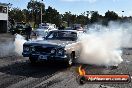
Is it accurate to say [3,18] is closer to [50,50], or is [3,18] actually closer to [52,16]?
[52,16]

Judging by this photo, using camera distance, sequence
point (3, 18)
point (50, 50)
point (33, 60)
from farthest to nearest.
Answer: point (3, 18), point (33, 60), point (50, 50)

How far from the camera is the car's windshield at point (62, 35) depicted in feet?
42.8

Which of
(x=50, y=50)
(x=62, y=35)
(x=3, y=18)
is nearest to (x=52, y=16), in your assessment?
(x=3, y=18)

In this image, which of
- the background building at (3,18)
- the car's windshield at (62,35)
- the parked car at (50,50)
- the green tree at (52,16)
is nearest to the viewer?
the parked car at (50,50)

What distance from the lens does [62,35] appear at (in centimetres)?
1318

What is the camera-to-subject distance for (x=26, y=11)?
84375 mm

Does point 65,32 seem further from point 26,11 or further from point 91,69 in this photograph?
point 26,11

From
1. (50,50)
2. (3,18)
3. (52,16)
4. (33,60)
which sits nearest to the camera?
(50,50)

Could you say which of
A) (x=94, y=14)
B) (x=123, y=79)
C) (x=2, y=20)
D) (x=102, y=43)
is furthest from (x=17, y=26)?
(x=94, y=14)

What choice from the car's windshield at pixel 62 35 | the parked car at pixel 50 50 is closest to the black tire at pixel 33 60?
the parked car at pixel 50 50

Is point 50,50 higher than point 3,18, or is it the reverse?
point 3,18

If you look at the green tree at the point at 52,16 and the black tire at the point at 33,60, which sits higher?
the green tree at the point at 52,16

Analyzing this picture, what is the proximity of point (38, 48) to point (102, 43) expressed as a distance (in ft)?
14.4

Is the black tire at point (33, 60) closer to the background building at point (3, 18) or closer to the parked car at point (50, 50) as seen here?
the parked car at point (50, 50)
